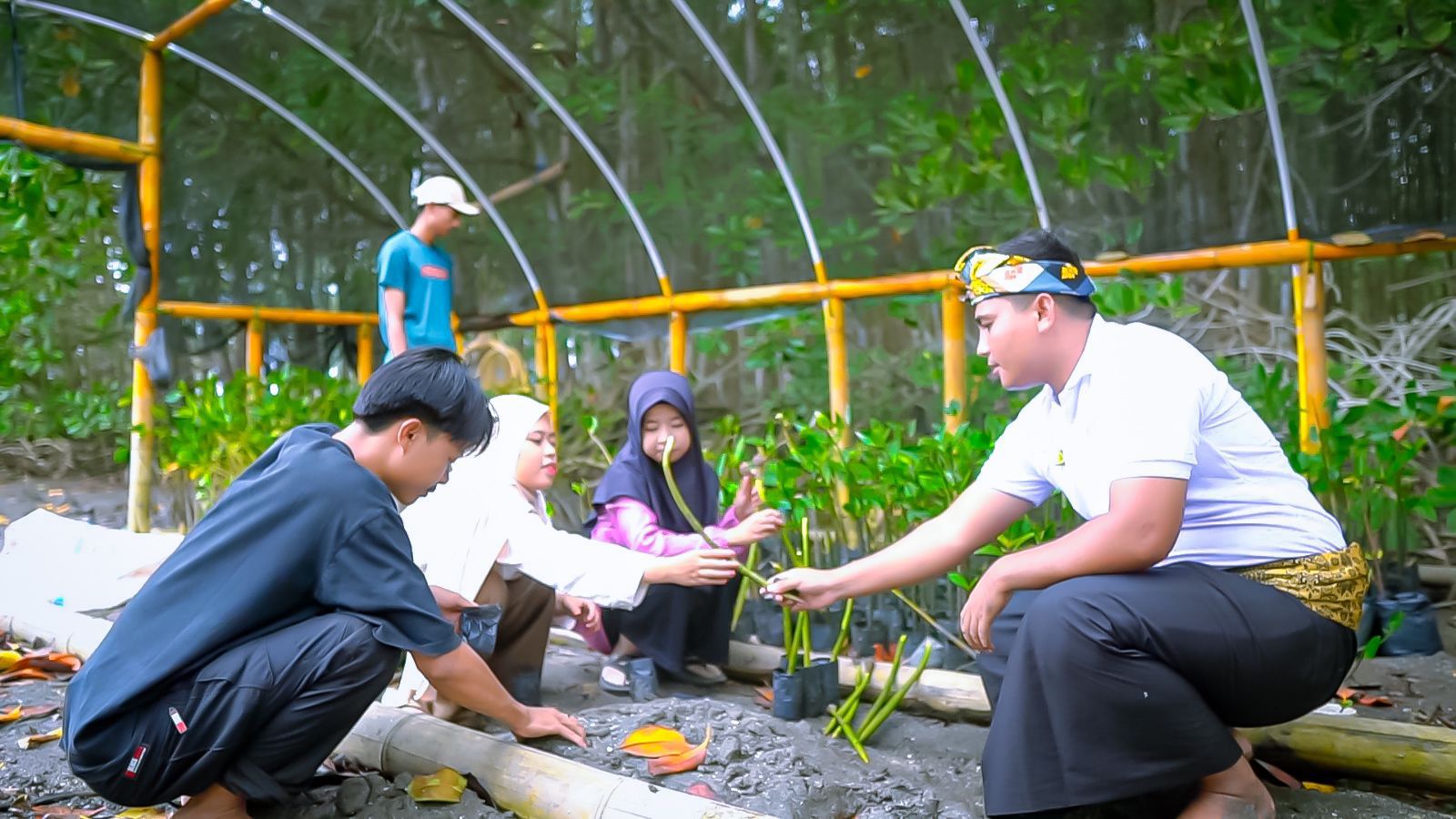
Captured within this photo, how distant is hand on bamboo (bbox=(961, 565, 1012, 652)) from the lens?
6.08 ft

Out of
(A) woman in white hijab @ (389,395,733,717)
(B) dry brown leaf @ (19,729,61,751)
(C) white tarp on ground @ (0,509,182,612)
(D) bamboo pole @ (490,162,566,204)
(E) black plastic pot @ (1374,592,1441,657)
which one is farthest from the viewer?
(D) bamboo pole @ (490,162,566,204)


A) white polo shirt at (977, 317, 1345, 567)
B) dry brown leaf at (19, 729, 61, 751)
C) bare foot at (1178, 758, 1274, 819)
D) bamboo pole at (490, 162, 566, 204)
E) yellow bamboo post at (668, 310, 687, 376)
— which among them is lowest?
dry brown leaf at (19, 729, 61, 751)

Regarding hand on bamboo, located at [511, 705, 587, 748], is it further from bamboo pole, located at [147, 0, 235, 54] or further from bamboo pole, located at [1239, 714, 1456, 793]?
bamboo pole, located at [147, 0, 235, 54]

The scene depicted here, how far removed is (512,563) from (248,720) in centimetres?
87

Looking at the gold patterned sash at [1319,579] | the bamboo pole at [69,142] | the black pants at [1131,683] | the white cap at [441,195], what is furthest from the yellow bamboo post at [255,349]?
the gold patterned sash at [1319,579]

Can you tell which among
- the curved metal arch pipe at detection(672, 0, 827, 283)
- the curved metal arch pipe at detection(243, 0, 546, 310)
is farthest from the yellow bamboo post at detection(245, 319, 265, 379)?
the curved metal arch pipe at detection(672, 0, 827, 283)

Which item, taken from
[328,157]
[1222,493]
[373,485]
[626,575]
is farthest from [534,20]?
[1222,493]

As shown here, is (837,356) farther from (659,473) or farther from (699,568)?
(699,568)

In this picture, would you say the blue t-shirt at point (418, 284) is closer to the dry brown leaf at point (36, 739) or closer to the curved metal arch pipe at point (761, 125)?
the curved metal arch pipe at point (761, 125)

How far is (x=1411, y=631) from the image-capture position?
9.52 feet

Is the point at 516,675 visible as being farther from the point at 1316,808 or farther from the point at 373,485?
the point at 1316,808

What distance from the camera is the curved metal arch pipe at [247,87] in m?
5.20

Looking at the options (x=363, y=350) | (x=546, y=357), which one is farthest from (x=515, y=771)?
(x=363, y=350)

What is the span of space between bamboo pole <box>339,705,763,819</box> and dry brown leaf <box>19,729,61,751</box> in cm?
73
